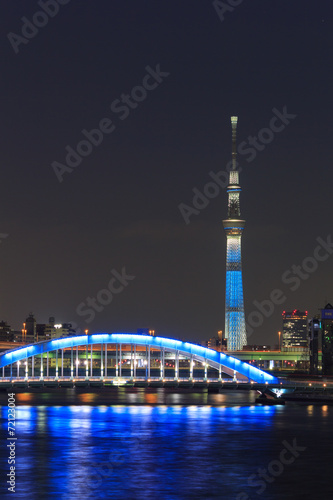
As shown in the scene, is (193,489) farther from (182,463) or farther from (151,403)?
(151,403)

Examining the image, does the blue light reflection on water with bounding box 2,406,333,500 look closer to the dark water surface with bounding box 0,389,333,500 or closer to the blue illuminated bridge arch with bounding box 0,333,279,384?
the dark water surface with bounding box 0,389,333,500

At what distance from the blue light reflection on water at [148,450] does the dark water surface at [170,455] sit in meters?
0.06

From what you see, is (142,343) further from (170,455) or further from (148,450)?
(170,455)

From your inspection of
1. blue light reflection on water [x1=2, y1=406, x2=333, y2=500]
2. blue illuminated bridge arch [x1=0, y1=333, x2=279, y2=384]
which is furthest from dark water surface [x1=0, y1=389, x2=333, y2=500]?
blue illuminated bridge arch [x1=0, y1=333, x2=279, y2=384]

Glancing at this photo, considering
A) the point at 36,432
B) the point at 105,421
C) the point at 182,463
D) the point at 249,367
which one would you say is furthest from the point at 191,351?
the point at 182,463

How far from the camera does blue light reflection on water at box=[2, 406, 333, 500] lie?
201 ft

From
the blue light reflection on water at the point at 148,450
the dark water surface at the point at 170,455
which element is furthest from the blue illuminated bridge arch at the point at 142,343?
the dark water surface at the point at 170,455

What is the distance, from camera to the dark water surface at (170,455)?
200 feet

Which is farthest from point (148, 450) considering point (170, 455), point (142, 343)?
point (142, 343)

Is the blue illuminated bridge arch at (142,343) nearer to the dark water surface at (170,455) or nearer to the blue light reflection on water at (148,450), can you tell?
the blue light reflection on water at (148,450)

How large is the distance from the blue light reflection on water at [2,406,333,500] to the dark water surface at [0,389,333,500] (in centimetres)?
6

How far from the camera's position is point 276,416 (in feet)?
374

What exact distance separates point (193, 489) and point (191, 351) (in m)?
85.3

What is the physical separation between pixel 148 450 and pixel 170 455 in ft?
10.9
